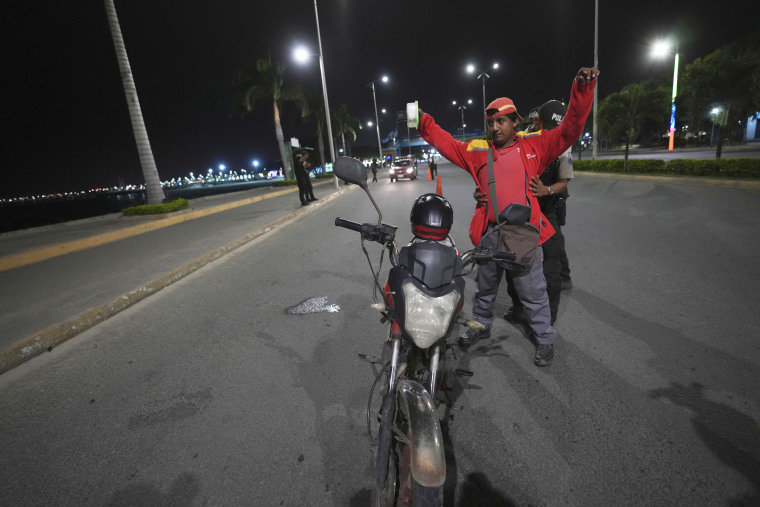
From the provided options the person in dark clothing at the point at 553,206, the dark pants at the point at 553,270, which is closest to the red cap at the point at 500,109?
the person in dark clothing at the point at 553,206

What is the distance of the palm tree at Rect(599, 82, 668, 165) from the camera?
19688mm

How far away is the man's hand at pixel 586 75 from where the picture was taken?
213 centimetres

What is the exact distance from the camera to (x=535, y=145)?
8.59 ft

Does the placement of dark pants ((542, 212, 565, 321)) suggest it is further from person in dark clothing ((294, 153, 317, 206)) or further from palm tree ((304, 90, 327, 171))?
palm tree ((304, 90, 327, 171))

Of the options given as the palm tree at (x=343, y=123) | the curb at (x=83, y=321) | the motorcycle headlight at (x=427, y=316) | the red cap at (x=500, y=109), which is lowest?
the curb at (x=83, y=321)

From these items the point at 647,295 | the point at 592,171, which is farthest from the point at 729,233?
the point at 592,171

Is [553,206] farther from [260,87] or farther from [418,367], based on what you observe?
[260,87]

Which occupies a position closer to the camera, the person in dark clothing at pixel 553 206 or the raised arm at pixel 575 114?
the raised arm at pixel 575 114

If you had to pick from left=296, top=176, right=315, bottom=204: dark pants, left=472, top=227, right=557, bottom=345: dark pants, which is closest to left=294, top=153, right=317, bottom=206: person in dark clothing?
left=296, top=176, right=315, bottom=204: dark pants

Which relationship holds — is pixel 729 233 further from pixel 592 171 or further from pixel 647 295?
pixel 592 171

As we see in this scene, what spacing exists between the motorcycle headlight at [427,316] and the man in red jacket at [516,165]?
100 centimetres

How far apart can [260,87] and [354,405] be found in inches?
1122

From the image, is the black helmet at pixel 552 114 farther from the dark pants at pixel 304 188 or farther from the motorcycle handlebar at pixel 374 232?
the dark pants at pixel 304 188

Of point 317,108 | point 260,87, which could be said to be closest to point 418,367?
point 260,87
